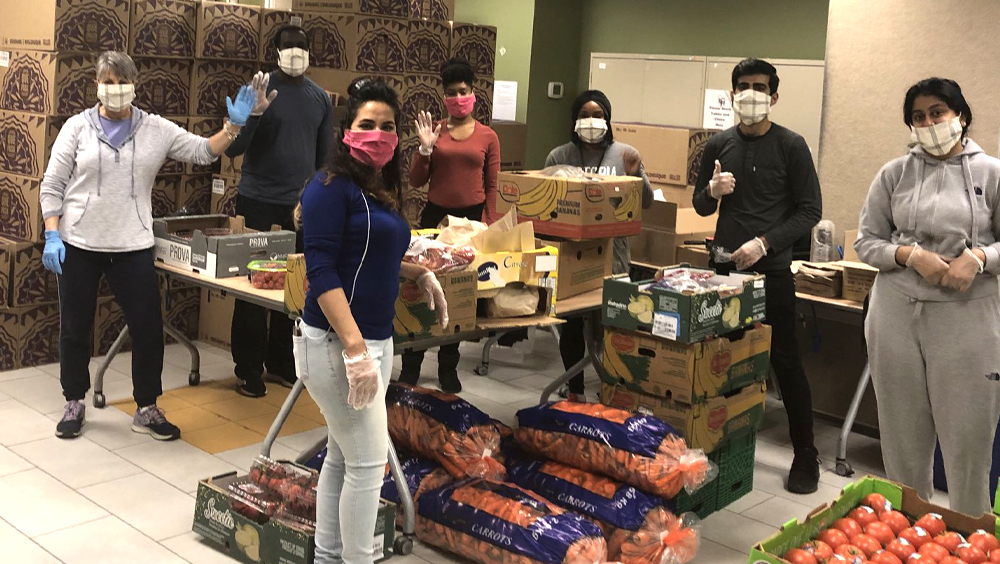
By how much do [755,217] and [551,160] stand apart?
4.03ft

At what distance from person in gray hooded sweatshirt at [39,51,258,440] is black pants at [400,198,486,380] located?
45.4 inches

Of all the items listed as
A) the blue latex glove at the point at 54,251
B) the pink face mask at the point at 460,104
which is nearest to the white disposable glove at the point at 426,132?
the pink face mask at the point at 460,104

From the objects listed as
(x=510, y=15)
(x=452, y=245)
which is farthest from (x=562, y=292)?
(x=510, y=15)

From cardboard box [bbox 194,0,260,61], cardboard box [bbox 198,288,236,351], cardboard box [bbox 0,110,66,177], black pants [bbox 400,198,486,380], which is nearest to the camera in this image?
black pants [bbox 400,198,486,380]

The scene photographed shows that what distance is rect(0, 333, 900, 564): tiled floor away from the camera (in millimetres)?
3426

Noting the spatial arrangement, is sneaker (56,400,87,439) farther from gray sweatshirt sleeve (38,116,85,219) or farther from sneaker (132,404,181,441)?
gray sweatshirt sleeve (38,116,85,219)

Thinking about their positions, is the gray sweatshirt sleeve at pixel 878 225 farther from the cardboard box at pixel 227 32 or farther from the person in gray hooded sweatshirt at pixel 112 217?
the cardboard box at pixel 227 32

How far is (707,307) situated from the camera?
3.73m

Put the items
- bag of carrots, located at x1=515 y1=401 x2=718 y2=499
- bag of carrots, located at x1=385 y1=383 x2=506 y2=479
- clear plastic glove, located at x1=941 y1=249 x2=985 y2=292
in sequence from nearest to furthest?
clear plastic glove, located at x1=941 y1=249 x2=985 y2=292 → bag of carrots, located at x1=515 y1=401 x2=718 y2=499 → bag of carrots, located at x1=385 y1=383 x2=506 y2=479

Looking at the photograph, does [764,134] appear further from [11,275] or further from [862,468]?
[11,275]

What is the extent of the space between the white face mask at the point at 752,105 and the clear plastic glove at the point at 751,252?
473mm

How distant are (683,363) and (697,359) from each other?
58 mm

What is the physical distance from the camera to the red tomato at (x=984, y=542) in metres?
2.47

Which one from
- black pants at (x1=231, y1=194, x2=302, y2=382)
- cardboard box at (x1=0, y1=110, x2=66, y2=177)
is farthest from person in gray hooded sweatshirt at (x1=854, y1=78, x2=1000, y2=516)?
cardboard box at (x1=0, y1=110, x2=66, y2=177)
